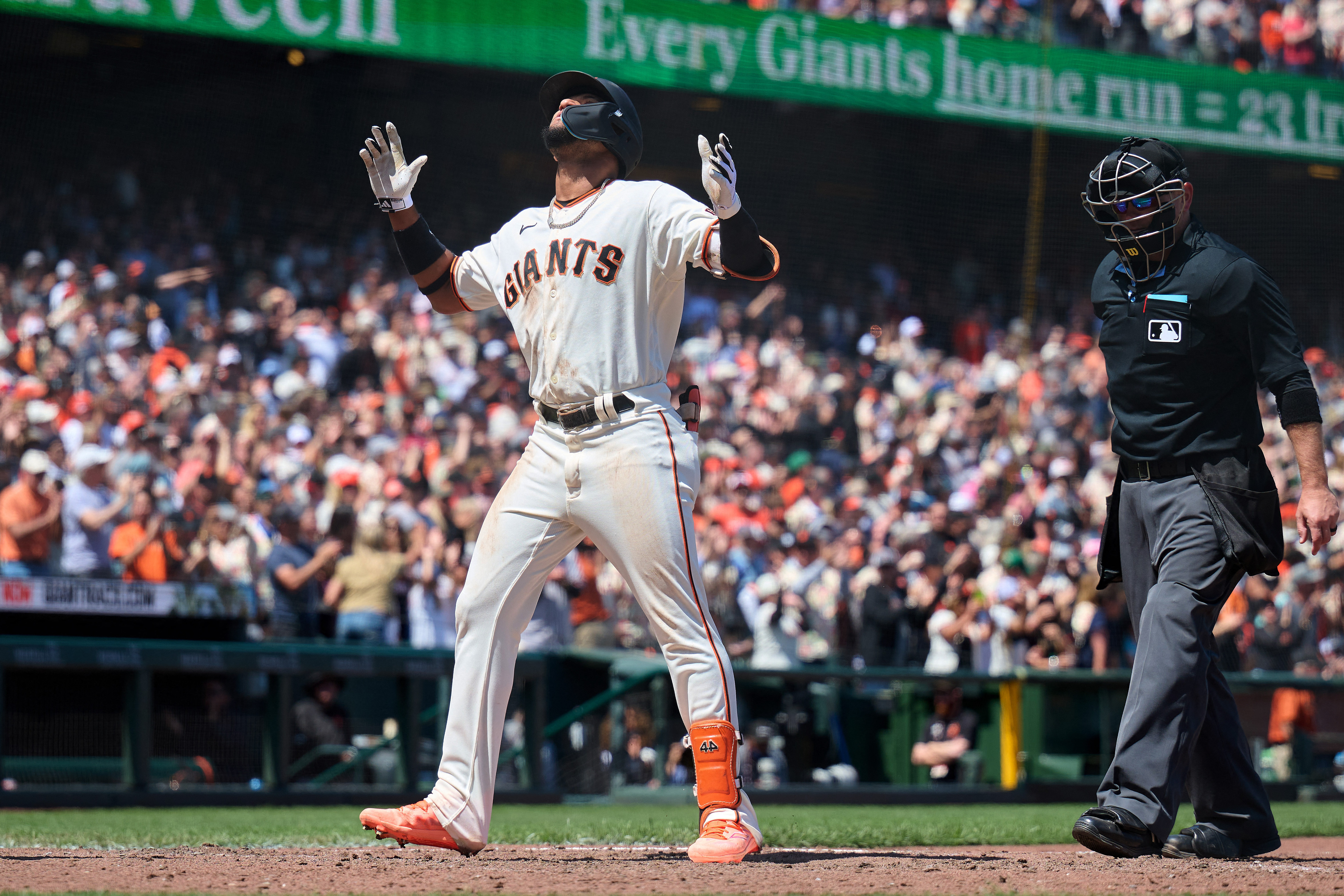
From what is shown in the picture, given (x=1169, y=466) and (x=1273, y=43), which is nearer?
(x=1169, y=466)

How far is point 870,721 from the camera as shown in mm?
9477

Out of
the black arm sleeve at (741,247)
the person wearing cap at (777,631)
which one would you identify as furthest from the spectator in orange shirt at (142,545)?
the black arm sleeve at (741,247)

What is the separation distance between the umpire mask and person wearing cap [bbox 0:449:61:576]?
6.21 m

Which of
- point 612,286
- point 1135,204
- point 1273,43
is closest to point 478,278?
point 612,286

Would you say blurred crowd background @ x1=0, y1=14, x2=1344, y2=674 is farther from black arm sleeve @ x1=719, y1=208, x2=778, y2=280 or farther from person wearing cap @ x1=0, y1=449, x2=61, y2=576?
black arm sleeve @ x1=719, y1=208, x2=778, y2=280

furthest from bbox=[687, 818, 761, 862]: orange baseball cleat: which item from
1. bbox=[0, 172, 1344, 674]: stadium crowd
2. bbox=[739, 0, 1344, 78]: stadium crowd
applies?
bbox=[739, 0, 1344, 78]: stadium crowd

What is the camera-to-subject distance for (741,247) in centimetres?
374

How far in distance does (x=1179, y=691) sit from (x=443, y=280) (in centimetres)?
222

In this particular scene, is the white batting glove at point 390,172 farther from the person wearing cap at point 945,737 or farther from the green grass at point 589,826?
the person wearing cap at point 945,737

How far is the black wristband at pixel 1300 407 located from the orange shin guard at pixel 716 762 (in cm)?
163

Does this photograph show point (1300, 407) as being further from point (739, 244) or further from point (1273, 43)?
point (1273, 43)

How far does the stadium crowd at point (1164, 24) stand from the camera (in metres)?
17.5

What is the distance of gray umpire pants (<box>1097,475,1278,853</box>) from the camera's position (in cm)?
396

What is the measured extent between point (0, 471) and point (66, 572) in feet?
3.77
